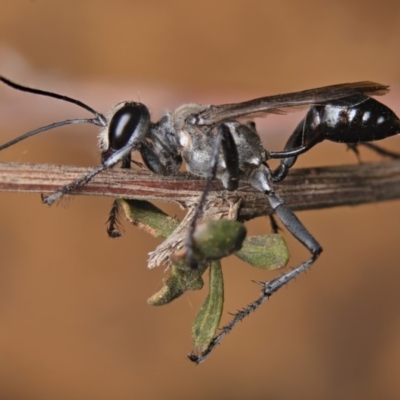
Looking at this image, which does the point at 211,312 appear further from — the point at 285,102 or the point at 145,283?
the point at 145,283

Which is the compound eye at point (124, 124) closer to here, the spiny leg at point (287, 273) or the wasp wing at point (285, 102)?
the wasp wing at point (285, 102)

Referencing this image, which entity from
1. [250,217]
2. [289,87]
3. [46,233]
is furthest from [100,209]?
[250,217]

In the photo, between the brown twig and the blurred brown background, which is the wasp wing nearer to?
the brown twig

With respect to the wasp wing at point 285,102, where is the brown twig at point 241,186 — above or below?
below

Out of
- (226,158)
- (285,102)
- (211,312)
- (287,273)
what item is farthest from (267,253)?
(285,102)

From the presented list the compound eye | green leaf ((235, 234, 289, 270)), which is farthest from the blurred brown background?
green leaf ((235, 234, 289, 270))

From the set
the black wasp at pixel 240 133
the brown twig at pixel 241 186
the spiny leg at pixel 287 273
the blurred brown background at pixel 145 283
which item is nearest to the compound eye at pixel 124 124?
the black wasp at pixel 240 133
